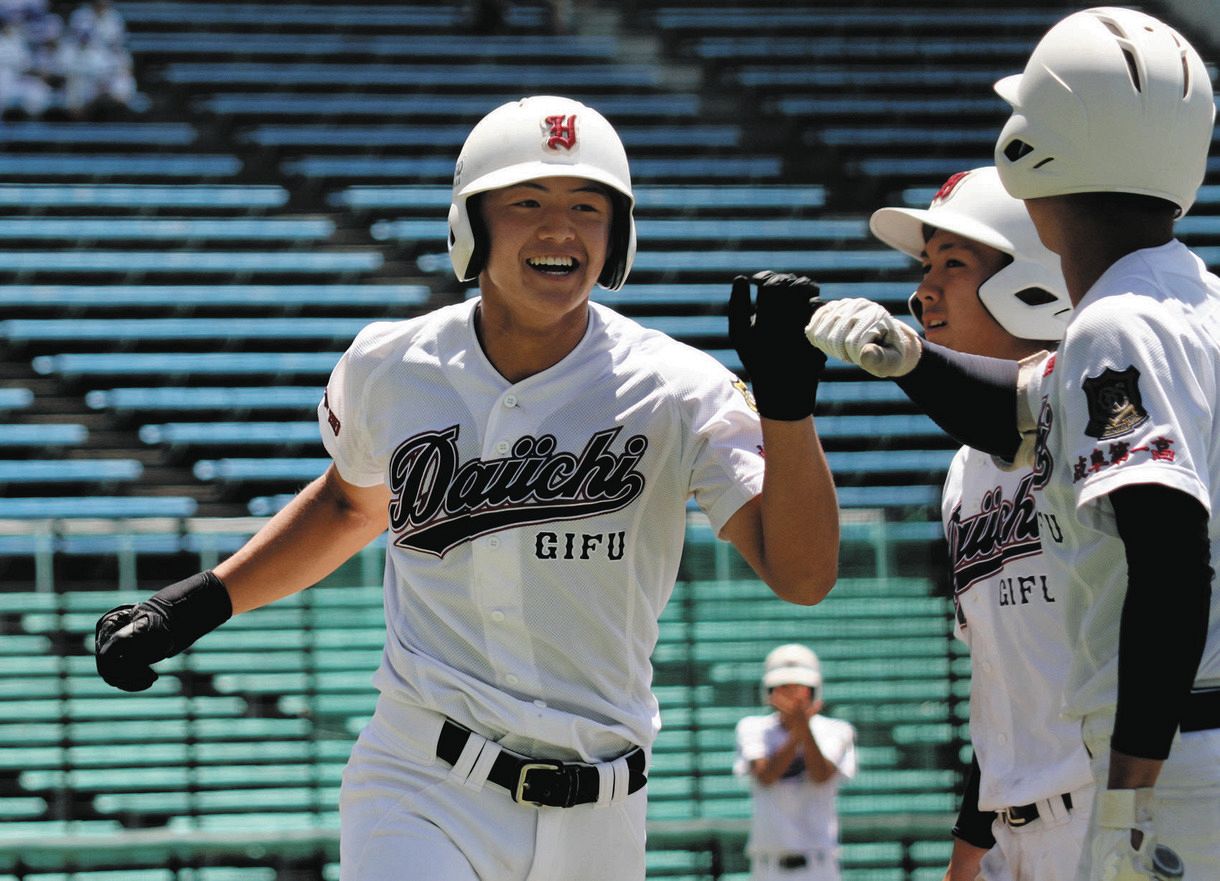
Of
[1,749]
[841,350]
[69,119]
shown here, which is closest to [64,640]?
[1,749]

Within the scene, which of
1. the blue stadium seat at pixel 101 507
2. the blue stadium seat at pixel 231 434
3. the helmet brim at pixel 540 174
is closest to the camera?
the helmet brim at pixel 540 174

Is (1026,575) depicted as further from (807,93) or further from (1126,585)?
(807,93)

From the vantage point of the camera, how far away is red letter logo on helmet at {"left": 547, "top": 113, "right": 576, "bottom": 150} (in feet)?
10.7

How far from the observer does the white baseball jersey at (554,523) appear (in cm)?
314

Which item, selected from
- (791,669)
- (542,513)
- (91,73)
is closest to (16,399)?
(91,73)

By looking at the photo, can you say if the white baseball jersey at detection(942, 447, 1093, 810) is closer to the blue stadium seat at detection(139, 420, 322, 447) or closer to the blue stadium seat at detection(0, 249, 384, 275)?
the blue stadium seat at detection(139, 420, 322, 447)

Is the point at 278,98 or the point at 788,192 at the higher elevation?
the point at 278,98

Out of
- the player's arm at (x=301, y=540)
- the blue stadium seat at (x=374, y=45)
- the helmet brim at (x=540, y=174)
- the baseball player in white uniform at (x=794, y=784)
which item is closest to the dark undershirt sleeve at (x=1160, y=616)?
the helmet brim at (x=540, y=174)

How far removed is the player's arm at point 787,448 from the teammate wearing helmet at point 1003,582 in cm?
38

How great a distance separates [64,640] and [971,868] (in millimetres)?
6121

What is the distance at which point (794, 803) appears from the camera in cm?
735

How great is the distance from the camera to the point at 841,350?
8.76ft

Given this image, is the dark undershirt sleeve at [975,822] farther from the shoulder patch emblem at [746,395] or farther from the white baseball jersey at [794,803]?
the white baseball jersey at [794,803]

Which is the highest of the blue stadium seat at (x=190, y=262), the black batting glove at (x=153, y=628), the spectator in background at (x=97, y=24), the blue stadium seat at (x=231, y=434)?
the spectator in background at (x=97, y=24)
